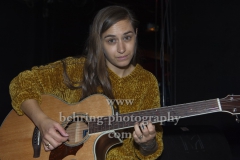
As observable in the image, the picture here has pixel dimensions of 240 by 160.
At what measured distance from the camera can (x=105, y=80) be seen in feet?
5.04

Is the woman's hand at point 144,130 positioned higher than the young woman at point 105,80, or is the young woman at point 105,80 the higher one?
the young woman at point 105,80

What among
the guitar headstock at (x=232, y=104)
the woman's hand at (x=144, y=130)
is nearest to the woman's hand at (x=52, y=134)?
the woman's hand at (x=144, y=130)

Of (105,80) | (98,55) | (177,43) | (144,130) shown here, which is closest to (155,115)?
(144,130)

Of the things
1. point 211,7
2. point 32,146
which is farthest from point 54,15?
point 32,146

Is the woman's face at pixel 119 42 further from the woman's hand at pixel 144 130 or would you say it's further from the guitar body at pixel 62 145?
the woman's hand at pixel 144 130

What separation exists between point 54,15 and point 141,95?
2.49 meters

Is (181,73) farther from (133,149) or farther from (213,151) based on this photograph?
(133,149)

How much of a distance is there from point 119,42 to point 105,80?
0.82ft

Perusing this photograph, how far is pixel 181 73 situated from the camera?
2979 millimetres

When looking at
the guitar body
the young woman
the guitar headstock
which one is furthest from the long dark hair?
the guitar headstock

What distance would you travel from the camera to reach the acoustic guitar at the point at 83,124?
1.22 metres

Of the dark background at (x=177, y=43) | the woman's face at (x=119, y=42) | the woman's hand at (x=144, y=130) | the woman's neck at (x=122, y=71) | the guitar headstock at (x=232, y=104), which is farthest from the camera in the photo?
the dark background at (x=177, y=43)

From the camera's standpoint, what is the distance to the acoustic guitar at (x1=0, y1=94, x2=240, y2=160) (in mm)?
1217

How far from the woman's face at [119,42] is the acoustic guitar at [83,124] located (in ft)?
0.79
